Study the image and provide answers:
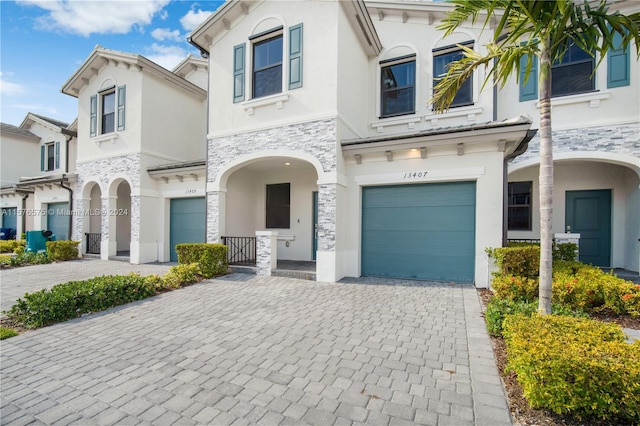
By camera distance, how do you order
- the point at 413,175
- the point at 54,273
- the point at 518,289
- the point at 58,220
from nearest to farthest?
the point at 518,289 < the point at 413,175 < the point at 54,273 < the point at 58,220

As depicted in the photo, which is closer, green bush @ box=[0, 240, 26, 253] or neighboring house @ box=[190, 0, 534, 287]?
neighboring house @ box=[190, 0, 534, 287]

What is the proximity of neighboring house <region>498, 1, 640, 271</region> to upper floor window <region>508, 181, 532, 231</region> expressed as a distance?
0.03 metres

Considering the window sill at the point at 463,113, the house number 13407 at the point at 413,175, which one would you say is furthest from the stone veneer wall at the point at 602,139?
the house number 13407 at the point at 413,175

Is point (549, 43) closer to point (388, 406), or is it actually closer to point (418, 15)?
point (388, 406)

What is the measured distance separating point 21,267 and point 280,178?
414 inches

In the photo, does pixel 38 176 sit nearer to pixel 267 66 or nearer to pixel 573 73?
pixel 267 66

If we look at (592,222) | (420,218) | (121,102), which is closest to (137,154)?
(121,102)

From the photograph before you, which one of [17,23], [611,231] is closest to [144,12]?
[17,23]

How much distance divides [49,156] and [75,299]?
18.4 metres

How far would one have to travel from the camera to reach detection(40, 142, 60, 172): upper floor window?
17.5m

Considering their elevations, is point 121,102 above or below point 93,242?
above

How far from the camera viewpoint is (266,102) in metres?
8.96

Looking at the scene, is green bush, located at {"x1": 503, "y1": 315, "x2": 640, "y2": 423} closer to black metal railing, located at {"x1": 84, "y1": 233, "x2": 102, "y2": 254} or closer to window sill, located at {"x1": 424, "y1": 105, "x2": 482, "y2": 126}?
window sill, located at {"x1": 424, "y1": 105, "x2": 482, "y2": 126}

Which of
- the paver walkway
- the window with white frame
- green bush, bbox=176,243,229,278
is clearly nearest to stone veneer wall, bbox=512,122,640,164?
the window with white frame
